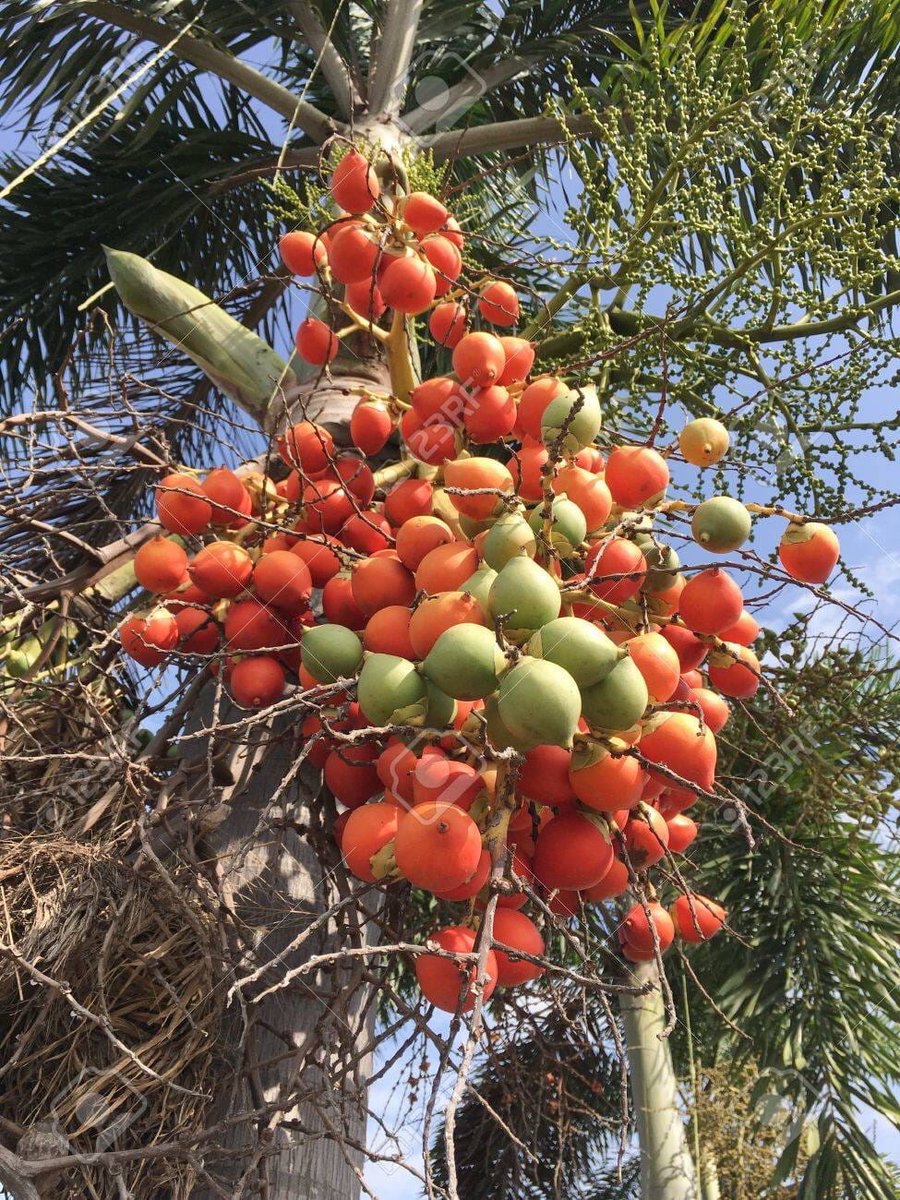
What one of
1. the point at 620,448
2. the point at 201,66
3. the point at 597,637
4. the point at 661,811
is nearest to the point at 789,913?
the point at 661,811

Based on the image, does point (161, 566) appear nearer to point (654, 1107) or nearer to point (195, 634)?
point (195, 634)

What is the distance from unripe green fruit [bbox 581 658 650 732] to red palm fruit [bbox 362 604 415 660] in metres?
0.22

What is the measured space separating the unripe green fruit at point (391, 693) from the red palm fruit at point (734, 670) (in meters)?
0.41

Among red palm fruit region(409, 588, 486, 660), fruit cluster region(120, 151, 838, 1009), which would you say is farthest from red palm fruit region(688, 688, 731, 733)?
red palm fruit region(409, 588, 486, 660)

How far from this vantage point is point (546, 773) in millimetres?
997

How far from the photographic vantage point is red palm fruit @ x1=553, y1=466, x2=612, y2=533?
1.19m

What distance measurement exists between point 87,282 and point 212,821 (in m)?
2.53

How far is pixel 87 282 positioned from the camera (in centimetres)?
328

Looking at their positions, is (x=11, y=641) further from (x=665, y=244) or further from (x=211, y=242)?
(x=211, y=242)

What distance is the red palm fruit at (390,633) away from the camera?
110 cm

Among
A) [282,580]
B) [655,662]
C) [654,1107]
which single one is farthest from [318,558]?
[654,1107]

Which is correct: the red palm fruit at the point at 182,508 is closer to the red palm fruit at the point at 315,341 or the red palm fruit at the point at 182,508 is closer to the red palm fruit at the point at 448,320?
the red palm fruit at the point at 315,341

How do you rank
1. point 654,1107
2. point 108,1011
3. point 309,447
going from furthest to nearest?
point 654,1107, point 309,447, point 108,1011

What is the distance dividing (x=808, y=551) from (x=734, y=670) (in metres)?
0.16
